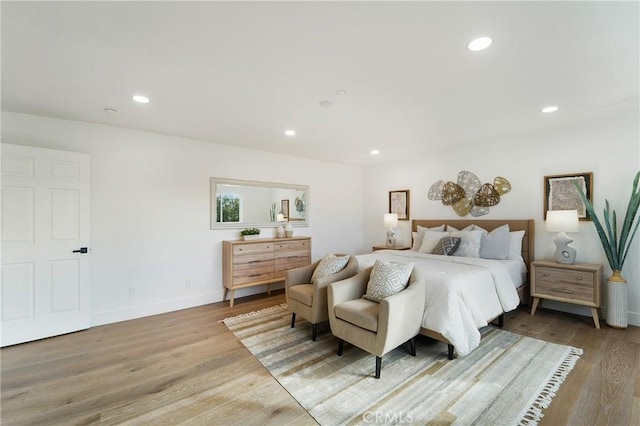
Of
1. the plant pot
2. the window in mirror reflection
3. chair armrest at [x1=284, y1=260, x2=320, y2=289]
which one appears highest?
the window in mirror reflection

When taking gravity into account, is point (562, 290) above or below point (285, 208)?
below

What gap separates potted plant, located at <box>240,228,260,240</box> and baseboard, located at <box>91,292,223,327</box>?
0.97 m

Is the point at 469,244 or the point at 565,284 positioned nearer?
the point at 565,284

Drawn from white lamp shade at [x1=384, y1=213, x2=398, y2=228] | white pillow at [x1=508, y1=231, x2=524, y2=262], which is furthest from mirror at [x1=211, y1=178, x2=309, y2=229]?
white pillow at [x1=508, y1=231, x2=524, y2=262]

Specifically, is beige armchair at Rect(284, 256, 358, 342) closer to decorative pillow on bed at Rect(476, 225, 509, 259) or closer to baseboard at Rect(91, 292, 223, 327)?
baseboard at Rect(91, 292, 223, 327)

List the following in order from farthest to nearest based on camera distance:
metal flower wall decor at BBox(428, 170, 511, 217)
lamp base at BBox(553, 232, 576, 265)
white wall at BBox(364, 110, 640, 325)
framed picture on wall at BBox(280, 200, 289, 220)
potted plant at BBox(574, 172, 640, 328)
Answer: framed picture on wall at BBox(280, 200, 289, 220) → metal flower wall decor at BBox(428, 170, 511, 217) → lamp base at BBox(553, 232, 576, 265) → white wall at BBox(364, 110, 640, 325) → potted plant at BBox(574, 172, 640, 328)

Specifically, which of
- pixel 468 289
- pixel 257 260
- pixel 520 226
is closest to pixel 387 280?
Result: pixel 468 289

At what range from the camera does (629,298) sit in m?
3.18

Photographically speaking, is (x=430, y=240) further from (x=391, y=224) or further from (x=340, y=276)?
(x=340, y=276)

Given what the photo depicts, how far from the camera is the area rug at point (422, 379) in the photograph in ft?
5.92

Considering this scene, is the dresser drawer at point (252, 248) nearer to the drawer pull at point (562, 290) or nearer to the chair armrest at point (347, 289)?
the chair armrest at point (347, 289)

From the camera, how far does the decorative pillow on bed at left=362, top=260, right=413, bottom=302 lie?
97.7 inches

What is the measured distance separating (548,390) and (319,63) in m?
3.02

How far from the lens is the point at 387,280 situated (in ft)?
Result: 8.25
